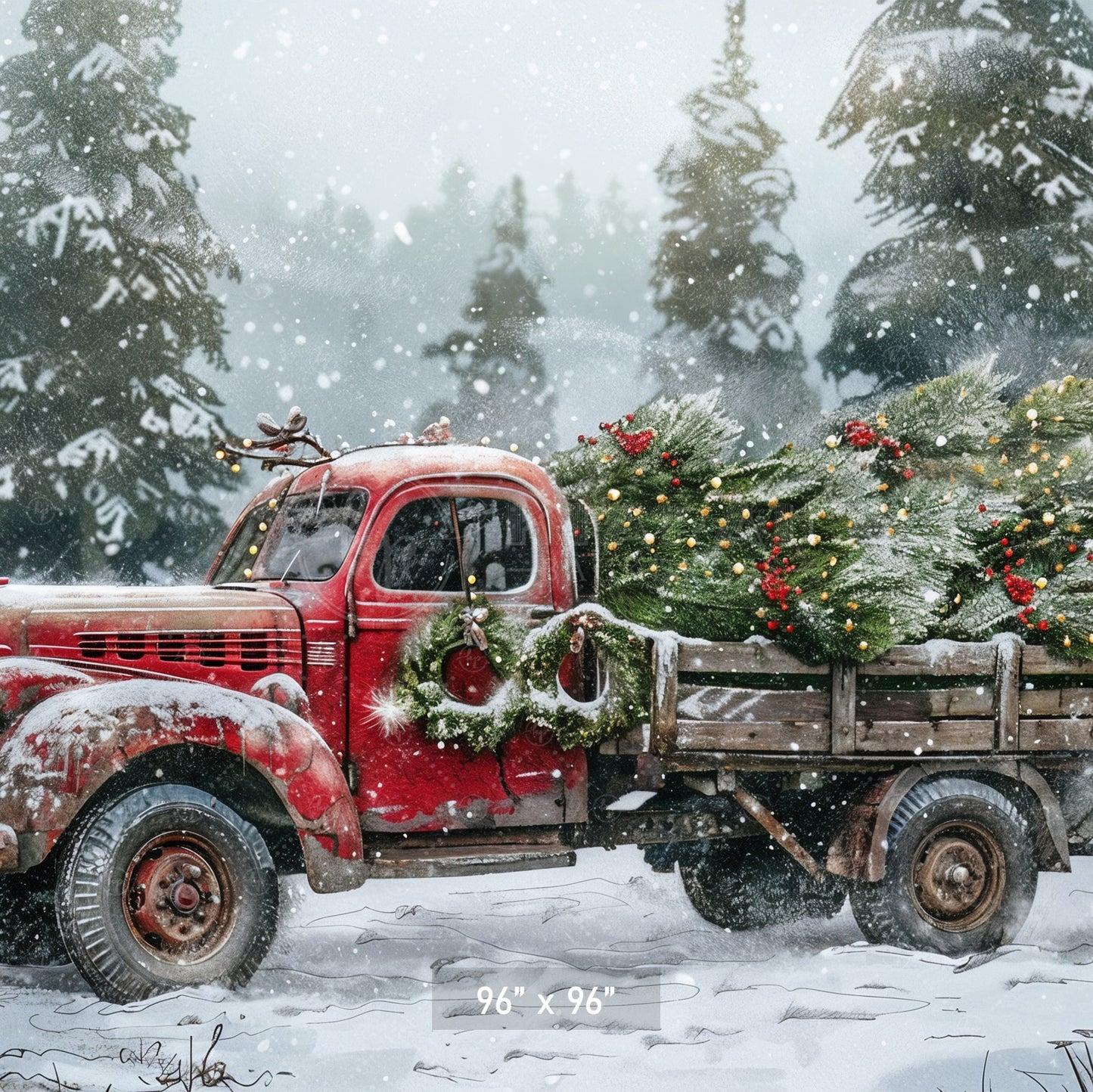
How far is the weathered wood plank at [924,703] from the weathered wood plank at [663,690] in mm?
964

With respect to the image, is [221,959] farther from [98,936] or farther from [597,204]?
[597,204]

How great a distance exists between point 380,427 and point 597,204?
497 centimetres

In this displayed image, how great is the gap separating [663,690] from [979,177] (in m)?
10.1

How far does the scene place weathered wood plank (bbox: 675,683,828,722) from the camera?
5.24 metres

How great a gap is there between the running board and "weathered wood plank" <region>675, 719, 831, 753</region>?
76 centimetres

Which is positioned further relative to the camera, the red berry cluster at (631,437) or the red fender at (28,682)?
the red berry cluster at (631,437)

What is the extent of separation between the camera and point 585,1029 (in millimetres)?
4465

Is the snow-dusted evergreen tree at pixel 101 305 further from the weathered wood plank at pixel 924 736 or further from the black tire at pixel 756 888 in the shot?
the weathered wood plank at pixel 924 736

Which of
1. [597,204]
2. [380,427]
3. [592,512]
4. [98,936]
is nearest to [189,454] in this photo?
[380,427]

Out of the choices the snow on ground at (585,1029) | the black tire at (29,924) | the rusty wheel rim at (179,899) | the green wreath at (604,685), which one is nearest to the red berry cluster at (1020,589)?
the snow on ground at (585,1029)

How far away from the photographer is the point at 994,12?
1277cm

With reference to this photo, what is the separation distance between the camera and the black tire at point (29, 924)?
4.78m

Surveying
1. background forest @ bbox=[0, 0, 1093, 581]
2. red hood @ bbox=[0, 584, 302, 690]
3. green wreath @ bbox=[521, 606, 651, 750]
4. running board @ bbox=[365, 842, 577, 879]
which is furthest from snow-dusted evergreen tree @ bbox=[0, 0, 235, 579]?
green wreath @ bbox=[521, 606, 651, 750]

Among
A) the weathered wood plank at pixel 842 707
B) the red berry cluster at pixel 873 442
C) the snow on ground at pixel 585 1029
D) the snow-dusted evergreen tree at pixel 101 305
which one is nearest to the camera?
the snow on ground at pixel 585 1029
